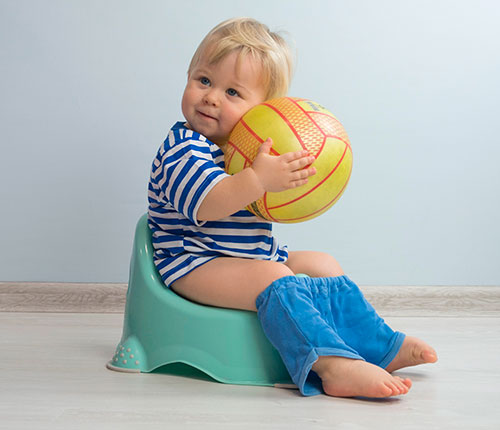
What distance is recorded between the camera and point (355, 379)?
923 millimetres

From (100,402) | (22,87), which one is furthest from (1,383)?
(22,87)

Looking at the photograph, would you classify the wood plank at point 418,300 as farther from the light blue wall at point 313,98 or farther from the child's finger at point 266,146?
the child's finger at point 266,146

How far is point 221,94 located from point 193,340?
17.3 inches

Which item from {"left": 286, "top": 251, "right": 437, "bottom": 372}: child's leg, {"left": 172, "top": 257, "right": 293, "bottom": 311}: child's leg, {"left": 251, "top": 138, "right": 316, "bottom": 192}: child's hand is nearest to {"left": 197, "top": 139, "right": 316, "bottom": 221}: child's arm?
{"left": 251, "top": 138, "right": 316, "bottom": 192}: child's hand

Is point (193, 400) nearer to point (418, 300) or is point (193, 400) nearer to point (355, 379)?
point (355, 379)

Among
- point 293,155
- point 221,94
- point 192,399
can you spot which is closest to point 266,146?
point 293,155

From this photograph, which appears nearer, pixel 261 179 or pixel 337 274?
pixel 261 179

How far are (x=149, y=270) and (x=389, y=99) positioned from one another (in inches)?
38.8

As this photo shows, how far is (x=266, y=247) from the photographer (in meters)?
1.16

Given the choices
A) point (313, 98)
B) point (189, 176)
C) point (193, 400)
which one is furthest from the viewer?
point (313, 98)

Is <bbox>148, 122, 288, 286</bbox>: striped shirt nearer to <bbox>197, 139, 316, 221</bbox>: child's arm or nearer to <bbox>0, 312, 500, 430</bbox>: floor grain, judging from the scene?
<bbox>197, 139, 316, 221</bbox>: child's arm

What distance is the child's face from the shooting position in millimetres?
1117

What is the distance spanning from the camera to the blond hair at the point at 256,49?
1.12 meters

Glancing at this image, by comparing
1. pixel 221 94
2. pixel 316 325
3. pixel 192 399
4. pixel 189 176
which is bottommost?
pixel 192 399
